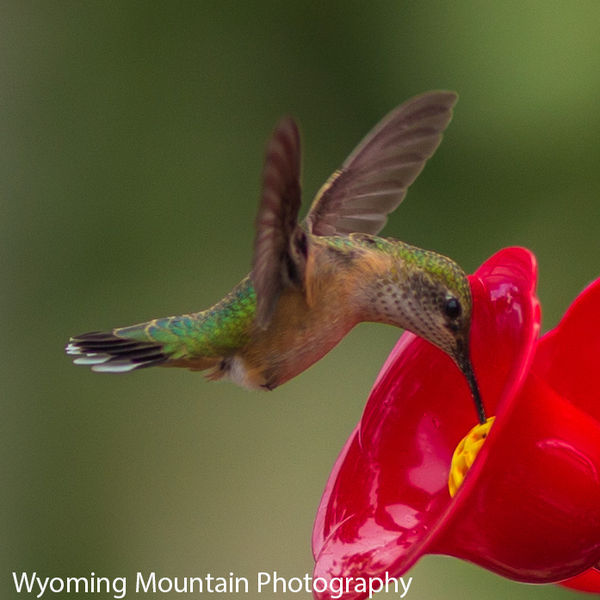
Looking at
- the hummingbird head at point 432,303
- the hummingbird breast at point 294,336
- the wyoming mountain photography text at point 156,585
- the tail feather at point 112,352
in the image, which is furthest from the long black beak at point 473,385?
the wyoming mountain photography text at point 156,585

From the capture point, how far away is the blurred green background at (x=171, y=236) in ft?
13.8

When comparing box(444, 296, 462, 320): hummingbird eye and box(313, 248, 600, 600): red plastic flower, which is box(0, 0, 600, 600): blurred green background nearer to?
box(313, 248, 600, 600): red plastic flower

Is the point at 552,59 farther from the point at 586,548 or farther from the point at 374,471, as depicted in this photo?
the point at 586,548

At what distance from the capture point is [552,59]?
3695mm

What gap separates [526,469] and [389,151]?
74cm

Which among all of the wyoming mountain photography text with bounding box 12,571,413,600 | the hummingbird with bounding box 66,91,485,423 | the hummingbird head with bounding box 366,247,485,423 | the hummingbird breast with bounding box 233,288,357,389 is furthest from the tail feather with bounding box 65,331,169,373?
the wyoming mountain photography text with bounding box 12,571,413,600

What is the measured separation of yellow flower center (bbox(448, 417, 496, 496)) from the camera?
1.66m

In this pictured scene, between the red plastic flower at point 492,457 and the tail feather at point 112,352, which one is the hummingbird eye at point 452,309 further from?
the tail feather at point 112,352

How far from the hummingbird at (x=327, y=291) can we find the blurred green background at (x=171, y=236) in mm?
2198

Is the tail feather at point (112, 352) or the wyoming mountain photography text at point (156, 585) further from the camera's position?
the wyoming mountain photography text at point (156, 585)

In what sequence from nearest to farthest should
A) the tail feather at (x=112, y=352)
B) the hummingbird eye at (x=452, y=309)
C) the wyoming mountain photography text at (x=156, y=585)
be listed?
the hummingbird eye at (x=452, y=309) < the tail feather at (x=112, y=352) < the wyoming mountain photography text at (x=156, y=585)

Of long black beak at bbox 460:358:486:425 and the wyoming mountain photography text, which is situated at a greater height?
long black beak at bbox 460:358:486:425

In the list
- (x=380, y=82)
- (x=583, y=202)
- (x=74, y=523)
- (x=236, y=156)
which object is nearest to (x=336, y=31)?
(x=380, y=82)

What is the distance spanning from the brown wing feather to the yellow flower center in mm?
415
